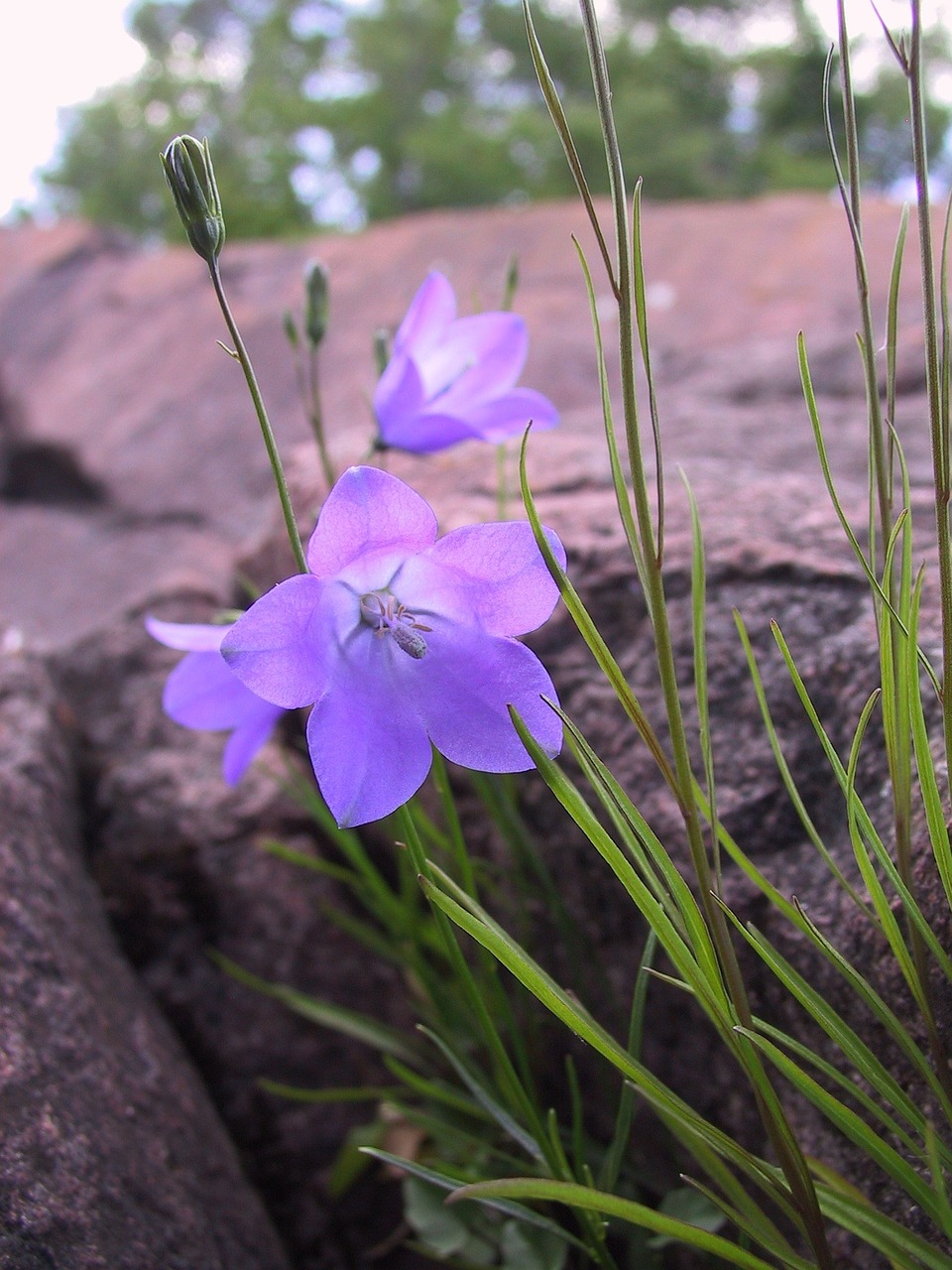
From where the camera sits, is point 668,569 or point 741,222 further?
point 741,222

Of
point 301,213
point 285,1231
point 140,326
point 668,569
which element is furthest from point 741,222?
point 301,213

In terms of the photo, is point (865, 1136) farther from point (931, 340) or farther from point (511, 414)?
point (511, 414)

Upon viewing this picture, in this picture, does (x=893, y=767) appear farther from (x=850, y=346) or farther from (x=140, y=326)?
(x=140, y=326)

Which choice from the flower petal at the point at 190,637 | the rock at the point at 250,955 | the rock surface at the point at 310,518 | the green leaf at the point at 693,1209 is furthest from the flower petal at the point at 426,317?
the green leaf at the point at 693,1209

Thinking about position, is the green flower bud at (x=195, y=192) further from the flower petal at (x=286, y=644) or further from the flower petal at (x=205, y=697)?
the flower petal at (x=205, y=697)

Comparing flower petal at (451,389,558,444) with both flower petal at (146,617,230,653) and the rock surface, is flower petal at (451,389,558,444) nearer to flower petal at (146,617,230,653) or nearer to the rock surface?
the rock surface

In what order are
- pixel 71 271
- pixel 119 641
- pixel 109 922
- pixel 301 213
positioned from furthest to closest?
pixel 301 213, pixel 71 271, pixel 119 641, pixel 109 922

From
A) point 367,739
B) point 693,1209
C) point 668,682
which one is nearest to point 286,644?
point 367,739
